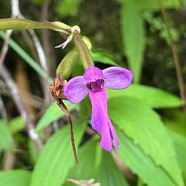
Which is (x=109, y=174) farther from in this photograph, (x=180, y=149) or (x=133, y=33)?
(x=133, y=33)

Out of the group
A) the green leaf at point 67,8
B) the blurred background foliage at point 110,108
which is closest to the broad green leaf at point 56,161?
the blurred background foliage at point 110,108

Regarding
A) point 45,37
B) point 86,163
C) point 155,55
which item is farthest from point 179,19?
point 86,163

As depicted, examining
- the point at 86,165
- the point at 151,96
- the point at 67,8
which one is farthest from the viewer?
the point at 67,8

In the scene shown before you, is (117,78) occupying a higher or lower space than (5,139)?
higher

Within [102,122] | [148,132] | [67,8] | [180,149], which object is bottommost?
[180,149]

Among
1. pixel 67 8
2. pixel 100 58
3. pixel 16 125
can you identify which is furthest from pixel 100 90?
pixel 67 8

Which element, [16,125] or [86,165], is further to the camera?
[16,125]
